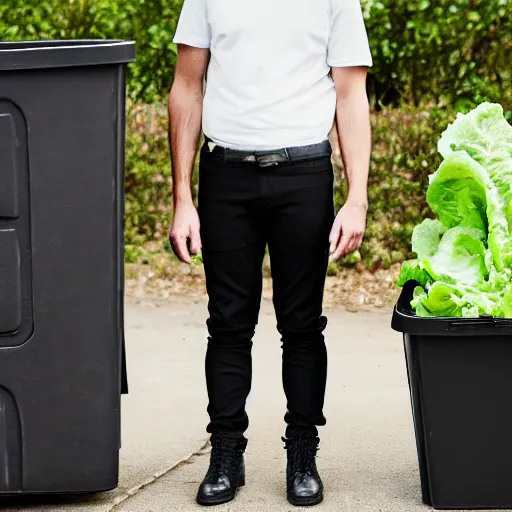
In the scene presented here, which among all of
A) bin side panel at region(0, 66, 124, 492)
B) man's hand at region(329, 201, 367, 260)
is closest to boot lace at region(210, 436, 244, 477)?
bin side panel at region(0, 66, 124, 492)

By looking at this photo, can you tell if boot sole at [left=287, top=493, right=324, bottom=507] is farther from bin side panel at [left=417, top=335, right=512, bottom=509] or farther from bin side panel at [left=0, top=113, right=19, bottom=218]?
bin side panel at [left=0, top=113, right=19, bottom=218]

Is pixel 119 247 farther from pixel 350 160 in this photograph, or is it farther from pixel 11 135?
pixel 350 160

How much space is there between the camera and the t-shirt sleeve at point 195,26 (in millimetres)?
4047

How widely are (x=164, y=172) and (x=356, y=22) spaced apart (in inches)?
167

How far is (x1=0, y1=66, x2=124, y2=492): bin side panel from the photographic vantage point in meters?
3.87

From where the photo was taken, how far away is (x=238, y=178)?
13.1 feet

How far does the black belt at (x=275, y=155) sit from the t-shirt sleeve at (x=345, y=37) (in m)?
0.26

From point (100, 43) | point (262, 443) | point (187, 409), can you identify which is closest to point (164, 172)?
point (187, 409)

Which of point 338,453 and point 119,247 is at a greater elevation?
point 119,247

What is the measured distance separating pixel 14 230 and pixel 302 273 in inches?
34.6

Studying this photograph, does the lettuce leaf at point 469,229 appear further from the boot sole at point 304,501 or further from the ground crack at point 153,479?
the ground crack at point 153,479

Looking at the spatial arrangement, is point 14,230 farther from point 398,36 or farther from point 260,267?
point 398,36

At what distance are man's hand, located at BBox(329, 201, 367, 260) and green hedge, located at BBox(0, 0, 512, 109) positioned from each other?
3.89m

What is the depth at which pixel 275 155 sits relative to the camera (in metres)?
3.97
